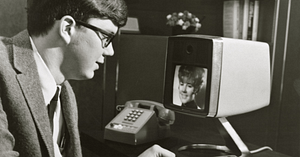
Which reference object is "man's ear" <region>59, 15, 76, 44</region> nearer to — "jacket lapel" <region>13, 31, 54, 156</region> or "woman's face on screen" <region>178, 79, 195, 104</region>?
"jacket lapel" <region>13, 31, 54, 156</region>

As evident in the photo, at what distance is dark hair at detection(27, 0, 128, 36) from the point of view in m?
1.03

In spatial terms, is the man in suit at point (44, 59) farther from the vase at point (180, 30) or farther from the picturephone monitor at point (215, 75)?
the vase at point (180, 30)

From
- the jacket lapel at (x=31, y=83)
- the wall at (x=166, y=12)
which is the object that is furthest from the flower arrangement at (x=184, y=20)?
the jacket lapel at (x=31, y=83)

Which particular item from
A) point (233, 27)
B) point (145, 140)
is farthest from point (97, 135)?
point (233, 27)

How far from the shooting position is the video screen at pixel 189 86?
134 cm

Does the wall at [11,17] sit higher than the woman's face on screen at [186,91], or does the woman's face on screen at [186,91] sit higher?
the wall at [11,17]

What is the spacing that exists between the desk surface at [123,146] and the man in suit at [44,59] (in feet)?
1.13

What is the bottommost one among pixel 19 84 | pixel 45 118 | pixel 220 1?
pixel 45 118

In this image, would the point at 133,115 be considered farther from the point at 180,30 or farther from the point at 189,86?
the point at 180,30

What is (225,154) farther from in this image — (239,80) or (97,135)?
(97,135)

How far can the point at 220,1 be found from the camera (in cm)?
208

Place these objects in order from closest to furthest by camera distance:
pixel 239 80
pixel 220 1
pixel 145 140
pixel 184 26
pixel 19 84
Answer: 1. pixel 19 84
2. pixel 239 80
3. pixel 145 140
4. pixel 184 26
5. pixel 220 1

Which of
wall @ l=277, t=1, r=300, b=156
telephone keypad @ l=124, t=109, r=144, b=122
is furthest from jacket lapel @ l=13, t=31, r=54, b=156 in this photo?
wall @ l=277, t=1, r=300, b=156

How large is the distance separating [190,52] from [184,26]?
1.73 ft
